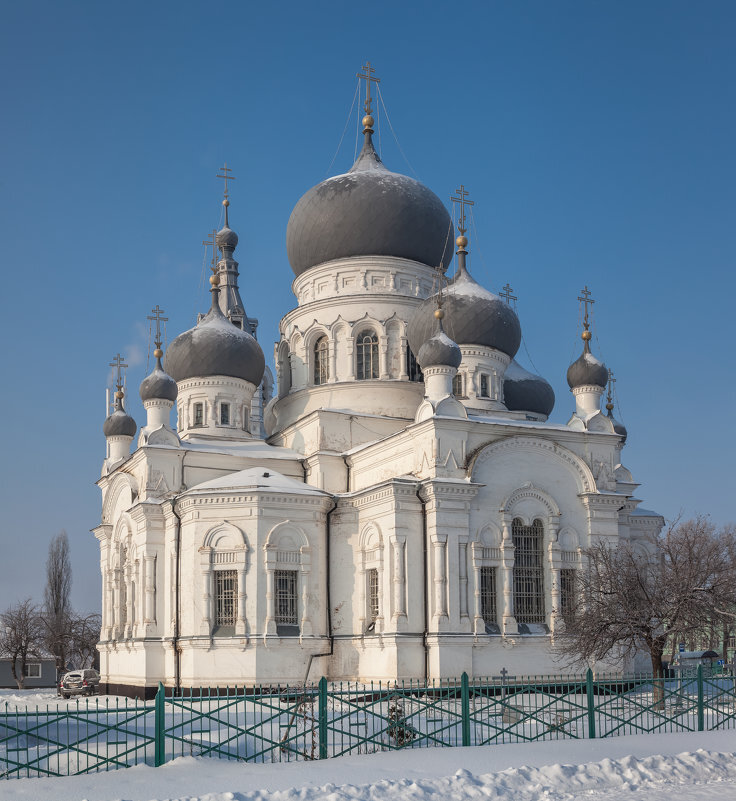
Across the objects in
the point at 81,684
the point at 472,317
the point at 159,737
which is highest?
the point at 472,317

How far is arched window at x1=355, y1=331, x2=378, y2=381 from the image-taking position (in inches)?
1005

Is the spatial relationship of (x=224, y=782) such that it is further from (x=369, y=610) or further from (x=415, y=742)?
(x=369, y=610)

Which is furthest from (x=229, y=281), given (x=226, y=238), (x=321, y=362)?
(x=321, y=362)

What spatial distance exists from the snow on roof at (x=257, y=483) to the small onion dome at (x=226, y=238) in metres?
15.4

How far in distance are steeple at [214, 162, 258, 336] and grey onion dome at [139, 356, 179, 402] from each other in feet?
39.7

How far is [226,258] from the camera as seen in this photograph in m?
37.0

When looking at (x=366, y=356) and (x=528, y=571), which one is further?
(x=366, y=356)

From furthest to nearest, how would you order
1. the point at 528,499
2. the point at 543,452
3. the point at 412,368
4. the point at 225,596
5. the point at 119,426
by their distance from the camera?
the point at 119,426 → the point at 412,368 → the point at 543,452 → the point at 528,499 → the point at 225,596

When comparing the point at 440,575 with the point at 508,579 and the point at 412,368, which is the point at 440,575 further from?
the point at 412,368

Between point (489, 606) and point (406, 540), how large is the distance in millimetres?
2156

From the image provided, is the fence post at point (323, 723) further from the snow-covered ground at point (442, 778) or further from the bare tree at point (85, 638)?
the bare tree at point (85, 638)

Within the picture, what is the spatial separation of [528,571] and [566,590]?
93 centimetres

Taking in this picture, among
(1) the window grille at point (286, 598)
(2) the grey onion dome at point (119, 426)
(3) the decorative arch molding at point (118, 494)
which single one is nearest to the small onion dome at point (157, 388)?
(3) the decorative arch molding at point (118, 494)

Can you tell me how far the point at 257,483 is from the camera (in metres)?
21.0
